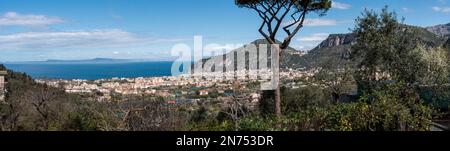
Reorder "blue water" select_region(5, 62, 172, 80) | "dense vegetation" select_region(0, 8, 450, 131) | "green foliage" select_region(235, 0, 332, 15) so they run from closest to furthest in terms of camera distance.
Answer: "dense vegetation" select_region(0, 8, 450, 131) < "green foliage" select_region(235, 0, 332, 15) < "blue water" select_region(5, 62, 172, 80)

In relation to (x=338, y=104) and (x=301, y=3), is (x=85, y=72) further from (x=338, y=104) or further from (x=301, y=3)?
(x=338, y=104)

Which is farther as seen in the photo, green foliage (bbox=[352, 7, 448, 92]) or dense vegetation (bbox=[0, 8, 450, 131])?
green foliage (bbox=[352, 7, 448, 92])

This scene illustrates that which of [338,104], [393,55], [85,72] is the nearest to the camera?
[338,104]

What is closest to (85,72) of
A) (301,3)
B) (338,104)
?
(301,3)

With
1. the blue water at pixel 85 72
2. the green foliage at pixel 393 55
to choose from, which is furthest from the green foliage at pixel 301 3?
the blue water at pixel 85 72

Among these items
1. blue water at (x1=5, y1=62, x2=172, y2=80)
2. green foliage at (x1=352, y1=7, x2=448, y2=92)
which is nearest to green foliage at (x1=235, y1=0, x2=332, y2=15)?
green foliage at (x1=352, y1=7, x2=448, y2=92)

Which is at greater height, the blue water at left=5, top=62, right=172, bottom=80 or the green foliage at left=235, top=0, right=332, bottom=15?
the green foliage at left=235, top=0, right=332, bottom=15

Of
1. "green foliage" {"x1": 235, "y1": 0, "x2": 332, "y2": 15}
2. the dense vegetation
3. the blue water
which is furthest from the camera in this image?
the blue water

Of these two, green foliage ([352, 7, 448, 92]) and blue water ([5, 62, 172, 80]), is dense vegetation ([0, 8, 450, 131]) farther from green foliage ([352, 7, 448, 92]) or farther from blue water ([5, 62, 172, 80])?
blue water ([5, 62, 172, 80])

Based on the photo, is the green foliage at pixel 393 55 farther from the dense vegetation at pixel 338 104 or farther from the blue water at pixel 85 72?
the blue water at pixel 85 72
